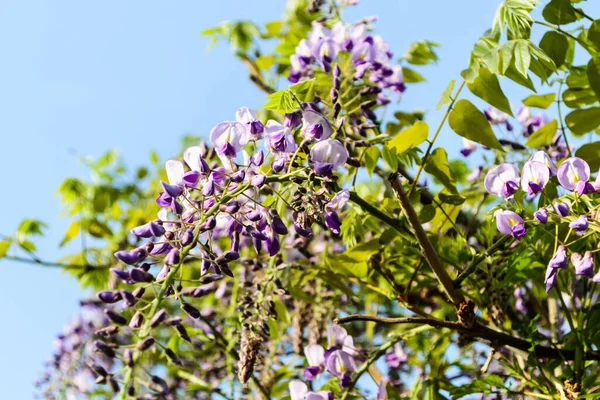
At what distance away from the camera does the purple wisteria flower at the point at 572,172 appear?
135cm

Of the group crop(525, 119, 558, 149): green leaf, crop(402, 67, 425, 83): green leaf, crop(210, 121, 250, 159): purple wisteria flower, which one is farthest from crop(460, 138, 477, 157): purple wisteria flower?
crop(210, 121, 250, 159): purple wisteria flower

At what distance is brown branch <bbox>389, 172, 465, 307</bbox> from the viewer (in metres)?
1.43

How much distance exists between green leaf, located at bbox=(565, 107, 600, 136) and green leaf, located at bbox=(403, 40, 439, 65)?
0.76m

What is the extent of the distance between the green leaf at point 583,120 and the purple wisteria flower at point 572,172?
0.42 metres

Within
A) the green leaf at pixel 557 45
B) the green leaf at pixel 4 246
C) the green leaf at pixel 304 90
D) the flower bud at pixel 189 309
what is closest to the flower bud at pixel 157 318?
the flower bud at pixel 189 309

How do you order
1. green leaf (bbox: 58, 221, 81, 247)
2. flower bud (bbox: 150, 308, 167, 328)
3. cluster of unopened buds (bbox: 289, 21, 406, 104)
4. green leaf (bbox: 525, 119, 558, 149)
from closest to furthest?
flower bud (bbox: 150, 308, 167, 328) < green leaf (bbox: 525, 119, 558, 149) < cluster of unopened buds (bbox: 289, 21, 406, 104) < green leaf (bbox: 58, 221, 81, 247)

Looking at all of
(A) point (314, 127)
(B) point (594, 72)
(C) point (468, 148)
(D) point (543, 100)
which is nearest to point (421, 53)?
(C) point (468, 148)

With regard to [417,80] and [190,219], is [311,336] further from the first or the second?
[190,219]

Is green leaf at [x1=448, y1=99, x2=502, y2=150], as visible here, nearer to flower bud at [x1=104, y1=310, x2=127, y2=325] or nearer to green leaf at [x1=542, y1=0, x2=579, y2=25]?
green leaf at [x1=542, y1=0, x2=579, y2=25]

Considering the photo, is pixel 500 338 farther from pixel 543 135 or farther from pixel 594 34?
pixel 594 34

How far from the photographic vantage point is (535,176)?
141 centimetres

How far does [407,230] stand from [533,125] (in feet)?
3.50

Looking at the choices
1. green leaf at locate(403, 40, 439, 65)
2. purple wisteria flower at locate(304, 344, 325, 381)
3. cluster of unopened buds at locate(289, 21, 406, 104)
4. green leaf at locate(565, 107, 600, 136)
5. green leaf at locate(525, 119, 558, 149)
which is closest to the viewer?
green leaf at locate(565, 107, 600, 136)

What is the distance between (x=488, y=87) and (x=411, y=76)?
0.96 meters
